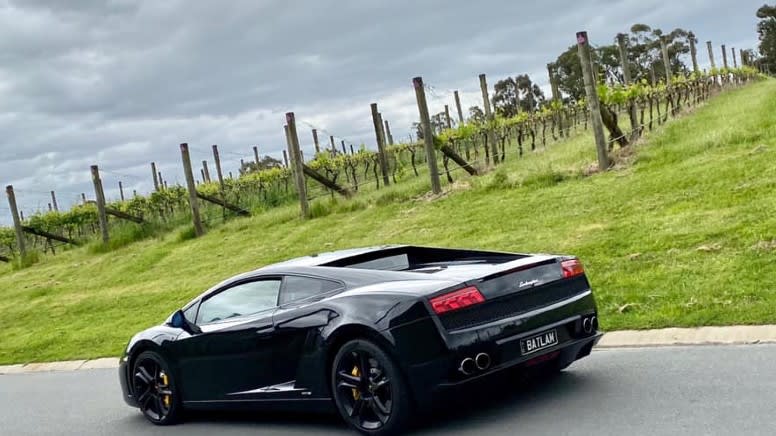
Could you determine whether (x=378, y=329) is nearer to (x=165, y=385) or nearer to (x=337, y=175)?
(x=165, y=385)

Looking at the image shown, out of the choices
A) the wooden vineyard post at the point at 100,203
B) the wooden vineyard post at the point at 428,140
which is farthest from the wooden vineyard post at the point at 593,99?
the wooden vineyard post at the point at 100,203

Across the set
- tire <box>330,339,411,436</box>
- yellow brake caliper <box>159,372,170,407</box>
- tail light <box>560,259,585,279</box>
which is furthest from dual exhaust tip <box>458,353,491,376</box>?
yellow brake caliper <box>159,372,170,407</box>

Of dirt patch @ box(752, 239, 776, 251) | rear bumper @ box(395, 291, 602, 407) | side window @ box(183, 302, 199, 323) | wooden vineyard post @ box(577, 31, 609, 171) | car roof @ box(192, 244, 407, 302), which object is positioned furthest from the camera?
wooden vineyard post @ box(577, 31, 609, 171)

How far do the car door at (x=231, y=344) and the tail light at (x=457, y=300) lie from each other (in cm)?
159

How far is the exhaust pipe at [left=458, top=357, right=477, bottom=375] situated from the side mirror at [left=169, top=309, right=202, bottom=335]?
2.80 meters

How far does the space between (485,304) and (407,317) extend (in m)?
0.55

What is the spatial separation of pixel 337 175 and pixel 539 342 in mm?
29072

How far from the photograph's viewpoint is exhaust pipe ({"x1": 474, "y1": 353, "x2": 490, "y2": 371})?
6.43m

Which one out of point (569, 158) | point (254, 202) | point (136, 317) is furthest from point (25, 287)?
point (569, 158)

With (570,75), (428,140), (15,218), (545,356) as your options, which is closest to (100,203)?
(15,218)

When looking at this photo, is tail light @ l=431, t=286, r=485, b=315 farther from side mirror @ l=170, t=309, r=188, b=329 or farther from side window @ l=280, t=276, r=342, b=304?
side mirror @ l=170, t=309, r=188, b=329

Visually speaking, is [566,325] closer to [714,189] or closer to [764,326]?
[764,326]

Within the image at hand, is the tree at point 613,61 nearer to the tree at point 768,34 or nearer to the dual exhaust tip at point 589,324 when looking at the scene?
the tree at point 768,34

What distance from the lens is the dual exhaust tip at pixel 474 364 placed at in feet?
21.0
